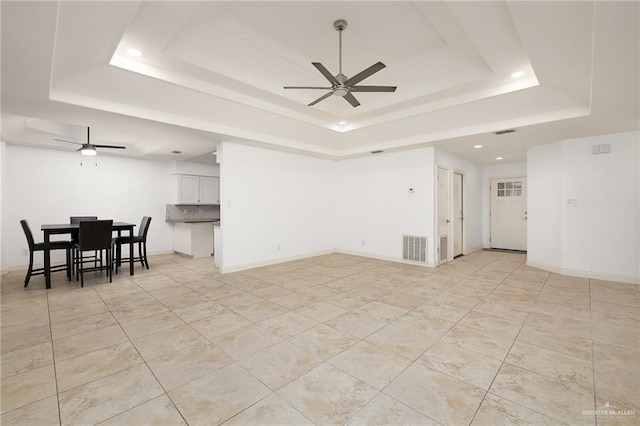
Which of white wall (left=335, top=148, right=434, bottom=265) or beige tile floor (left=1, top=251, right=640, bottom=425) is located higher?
white wall (left=335, top=148, right=434, bottom=265)

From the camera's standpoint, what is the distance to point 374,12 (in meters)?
2.59

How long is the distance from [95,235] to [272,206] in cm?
307

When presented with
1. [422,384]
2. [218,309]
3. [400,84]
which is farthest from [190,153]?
[422,384]

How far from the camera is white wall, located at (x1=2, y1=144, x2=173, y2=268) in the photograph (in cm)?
555

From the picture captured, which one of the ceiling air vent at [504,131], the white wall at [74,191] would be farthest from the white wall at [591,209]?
the white wall at [74,191]

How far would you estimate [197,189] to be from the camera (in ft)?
25.1

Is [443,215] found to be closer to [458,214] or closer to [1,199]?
[458,214]

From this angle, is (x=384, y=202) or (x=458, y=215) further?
(x=458, y=215)

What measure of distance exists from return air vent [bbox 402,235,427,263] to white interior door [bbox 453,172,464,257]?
1.35 meters

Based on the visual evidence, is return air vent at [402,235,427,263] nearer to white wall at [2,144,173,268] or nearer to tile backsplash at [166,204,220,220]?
tile backsplash at [166,204,220,220]

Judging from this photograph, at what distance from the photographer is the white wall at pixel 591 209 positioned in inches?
177

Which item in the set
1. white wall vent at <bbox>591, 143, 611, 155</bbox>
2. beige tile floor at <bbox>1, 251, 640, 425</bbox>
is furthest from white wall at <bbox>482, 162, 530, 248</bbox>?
beige tile floor at <bbox>1, 251, 640, 425</bbox>

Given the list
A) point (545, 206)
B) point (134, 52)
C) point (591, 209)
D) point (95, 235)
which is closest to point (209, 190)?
point (95, 235)

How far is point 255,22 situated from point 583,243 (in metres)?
6.20
